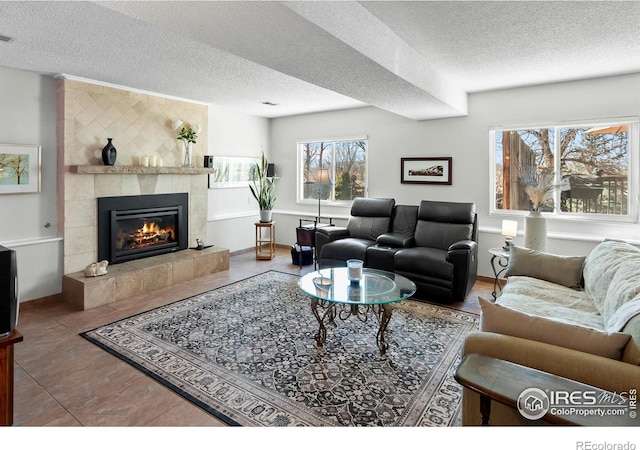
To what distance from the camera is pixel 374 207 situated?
5387 millimetres

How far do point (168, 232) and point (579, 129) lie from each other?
5.45 m

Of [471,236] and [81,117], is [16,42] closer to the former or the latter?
[81,117]

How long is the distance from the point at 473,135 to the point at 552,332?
12.9ft

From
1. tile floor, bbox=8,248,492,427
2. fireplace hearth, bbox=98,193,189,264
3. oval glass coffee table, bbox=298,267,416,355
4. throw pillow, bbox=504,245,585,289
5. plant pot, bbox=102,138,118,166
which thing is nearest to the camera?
tile floor, bbox=8,248,492,427

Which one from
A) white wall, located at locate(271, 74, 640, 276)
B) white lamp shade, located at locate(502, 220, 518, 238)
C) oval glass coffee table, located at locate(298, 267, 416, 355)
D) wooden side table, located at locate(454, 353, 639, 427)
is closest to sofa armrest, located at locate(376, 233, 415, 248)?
white wall, located at locate(271, 74, 640, 276)

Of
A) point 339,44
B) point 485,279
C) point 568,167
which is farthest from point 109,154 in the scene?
point 568,167

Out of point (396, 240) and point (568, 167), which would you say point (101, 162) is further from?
point (568, 167)

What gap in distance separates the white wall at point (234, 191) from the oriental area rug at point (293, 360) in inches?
91.3

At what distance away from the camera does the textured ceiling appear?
223 centimetres

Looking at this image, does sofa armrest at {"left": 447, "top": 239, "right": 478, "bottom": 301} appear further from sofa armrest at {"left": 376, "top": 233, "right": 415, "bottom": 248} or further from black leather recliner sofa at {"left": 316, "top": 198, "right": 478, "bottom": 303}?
sofa armrest at {"left": 376, "top": 233, "right": 415, "bottom": 248}

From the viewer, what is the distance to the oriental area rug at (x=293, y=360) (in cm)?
216

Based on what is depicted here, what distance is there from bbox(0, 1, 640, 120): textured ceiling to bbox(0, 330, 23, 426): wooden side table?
179cm
